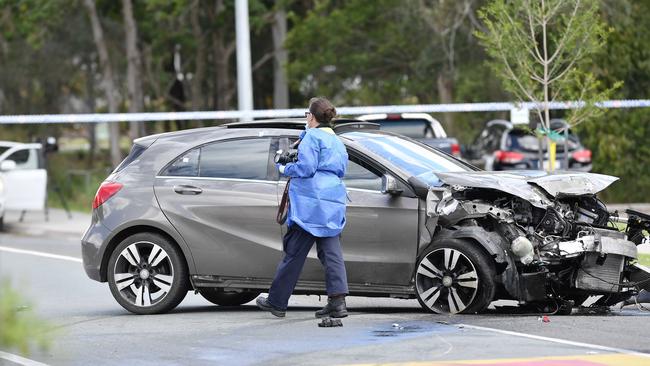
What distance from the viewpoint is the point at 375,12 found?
131 ft

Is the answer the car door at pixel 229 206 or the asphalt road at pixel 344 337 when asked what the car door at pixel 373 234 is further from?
the car door at pixel 229 206

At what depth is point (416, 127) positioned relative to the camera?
22.0 m

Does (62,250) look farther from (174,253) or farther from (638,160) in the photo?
(638,160)

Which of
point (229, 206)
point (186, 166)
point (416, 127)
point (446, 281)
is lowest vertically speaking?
point (446, 281)

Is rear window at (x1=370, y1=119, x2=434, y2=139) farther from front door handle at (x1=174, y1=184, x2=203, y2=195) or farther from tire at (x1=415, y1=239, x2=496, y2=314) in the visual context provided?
tire at (x1=415, y1=239, x2=496, y2=314)

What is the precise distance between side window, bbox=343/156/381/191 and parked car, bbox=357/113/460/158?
427 inches

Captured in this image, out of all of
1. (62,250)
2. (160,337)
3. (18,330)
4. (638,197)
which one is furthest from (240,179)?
(638,197)

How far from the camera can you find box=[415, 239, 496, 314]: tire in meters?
9.97

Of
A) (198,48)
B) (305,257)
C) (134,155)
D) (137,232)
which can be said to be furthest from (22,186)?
(198,48)

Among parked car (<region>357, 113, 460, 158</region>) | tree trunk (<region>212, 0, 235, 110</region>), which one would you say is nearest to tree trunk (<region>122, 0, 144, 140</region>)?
tree trunk (<region>212, 0, 235, 110</region>)

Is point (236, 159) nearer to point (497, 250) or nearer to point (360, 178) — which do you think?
point (360, 178)

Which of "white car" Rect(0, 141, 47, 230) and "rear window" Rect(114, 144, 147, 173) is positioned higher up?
"rear window" Rect(114, 144, 147, 173)

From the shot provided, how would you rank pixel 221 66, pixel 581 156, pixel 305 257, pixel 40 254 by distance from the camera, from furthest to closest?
pixel 221 66
pixel 581 156
pixel 40 254
pixel 305 257

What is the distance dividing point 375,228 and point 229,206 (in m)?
1.22
